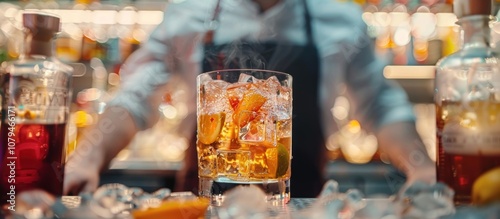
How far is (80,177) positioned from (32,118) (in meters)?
0.48

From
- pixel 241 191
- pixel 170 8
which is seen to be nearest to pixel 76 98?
pixel 170 8

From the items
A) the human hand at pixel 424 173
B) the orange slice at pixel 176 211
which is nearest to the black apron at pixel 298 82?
the human hand at pixel 424 173

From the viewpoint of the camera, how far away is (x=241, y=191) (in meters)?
0.72

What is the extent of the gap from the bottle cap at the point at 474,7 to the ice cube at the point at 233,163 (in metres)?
0.45

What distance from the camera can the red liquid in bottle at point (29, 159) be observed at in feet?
2.95

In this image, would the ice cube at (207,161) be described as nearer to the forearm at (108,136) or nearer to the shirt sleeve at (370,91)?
the forearm at (108,136)

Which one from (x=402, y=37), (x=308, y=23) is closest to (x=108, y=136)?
(x=308, y=23)

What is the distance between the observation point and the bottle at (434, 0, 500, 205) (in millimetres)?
854

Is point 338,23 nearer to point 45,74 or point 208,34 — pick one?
point 208,34

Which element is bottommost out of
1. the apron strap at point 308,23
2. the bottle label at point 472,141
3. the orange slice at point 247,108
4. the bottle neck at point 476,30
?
the bottle label at point 472,141

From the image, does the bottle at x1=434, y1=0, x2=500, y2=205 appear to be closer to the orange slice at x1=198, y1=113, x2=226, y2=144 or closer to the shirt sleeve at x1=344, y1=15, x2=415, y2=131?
the orange slice at x1=198, y1=113, x2=226, y2=144

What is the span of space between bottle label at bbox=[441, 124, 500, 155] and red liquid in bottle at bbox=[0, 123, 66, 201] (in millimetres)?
677

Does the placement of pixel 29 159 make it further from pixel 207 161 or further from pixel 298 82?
pixel 298 82

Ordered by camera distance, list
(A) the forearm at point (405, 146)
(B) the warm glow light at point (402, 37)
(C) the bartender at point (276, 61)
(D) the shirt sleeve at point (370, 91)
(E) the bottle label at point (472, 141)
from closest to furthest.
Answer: (E) the bottle label at point (472, 141)
(A) the forearm at point (405, 146)
(D) the shirt sleeve at point (370, 91)
(C) the bartender at point (276, 61)
(B) the warm glow light at point (402, 37)
